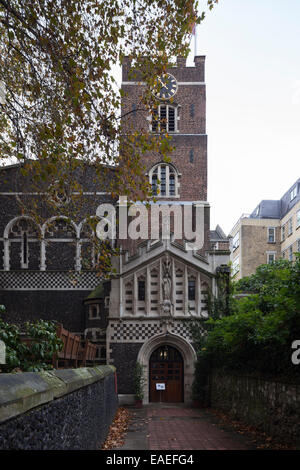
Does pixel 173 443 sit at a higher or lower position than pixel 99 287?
lower

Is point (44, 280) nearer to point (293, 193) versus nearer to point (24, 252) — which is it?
point (24, 252)

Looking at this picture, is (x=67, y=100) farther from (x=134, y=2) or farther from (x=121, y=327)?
(x=121, y=327)

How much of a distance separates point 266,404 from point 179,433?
122 inches

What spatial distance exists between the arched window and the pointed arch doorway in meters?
9.67

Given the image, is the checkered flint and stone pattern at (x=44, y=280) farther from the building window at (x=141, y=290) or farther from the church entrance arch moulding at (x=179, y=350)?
the church entrance arch moulding at (x=179, y=350)

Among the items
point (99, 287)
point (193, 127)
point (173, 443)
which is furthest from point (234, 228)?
point (173, 443)

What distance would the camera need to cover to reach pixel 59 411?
4.90m

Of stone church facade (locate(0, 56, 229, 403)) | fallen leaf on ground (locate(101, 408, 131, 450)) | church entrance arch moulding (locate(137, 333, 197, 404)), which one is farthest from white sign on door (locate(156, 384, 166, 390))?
fallen leaf on ground (locate(101, 408, 131, 450))

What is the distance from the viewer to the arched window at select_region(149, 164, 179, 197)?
30.0 metres

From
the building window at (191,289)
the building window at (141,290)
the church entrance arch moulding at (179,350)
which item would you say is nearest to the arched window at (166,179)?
the building window at (191,289)

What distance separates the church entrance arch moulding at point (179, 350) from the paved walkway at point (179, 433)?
8.02 ft

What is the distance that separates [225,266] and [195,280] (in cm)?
161

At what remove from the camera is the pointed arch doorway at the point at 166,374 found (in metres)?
24.0

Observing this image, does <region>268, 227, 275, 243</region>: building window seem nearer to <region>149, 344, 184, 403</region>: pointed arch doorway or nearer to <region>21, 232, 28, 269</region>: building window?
<region>21, 232, 28, 269</region>: building window
